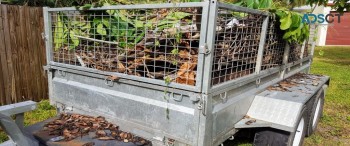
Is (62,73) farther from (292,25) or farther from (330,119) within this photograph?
(330,119)

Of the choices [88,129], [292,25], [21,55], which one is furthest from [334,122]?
[21,55]

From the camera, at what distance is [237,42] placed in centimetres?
261

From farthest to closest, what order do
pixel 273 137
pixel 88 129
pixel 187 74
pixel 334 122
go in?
1. pixel 334 122
2. pixel 273 137
3. pixel 88 129
4. pixel 187 74

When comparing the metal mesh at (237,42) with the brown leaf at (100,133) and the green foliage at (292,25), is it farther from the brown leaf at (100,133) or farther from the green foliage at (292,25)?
the brown leaf at (100,133)

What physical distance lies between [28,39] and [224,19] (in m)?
4.02

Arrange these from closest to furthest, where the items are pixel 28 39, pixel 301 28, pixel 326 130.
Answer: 1. pixel 301 28
2. pixel 326 130
3. pixel 28 39

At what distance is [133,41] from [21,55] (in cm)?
346

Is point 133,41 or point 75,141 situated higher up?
point 133,41

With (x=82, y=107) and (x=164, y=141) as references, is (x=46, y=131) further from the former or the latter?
(x=164, y=141)

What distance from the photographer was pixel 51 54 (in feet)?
9.98

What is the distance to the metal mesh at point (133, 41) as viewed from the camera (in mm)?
2285

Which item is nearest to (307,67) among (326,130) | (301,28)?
(326,130)

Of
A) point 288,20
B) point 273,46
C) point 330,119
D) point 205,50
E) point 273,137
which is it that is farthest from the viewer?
point 330,119

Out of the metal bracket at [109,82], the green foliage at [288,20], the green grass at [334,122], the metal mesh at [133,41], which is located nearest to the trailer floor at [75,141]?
the metal bracket at [109,82]
